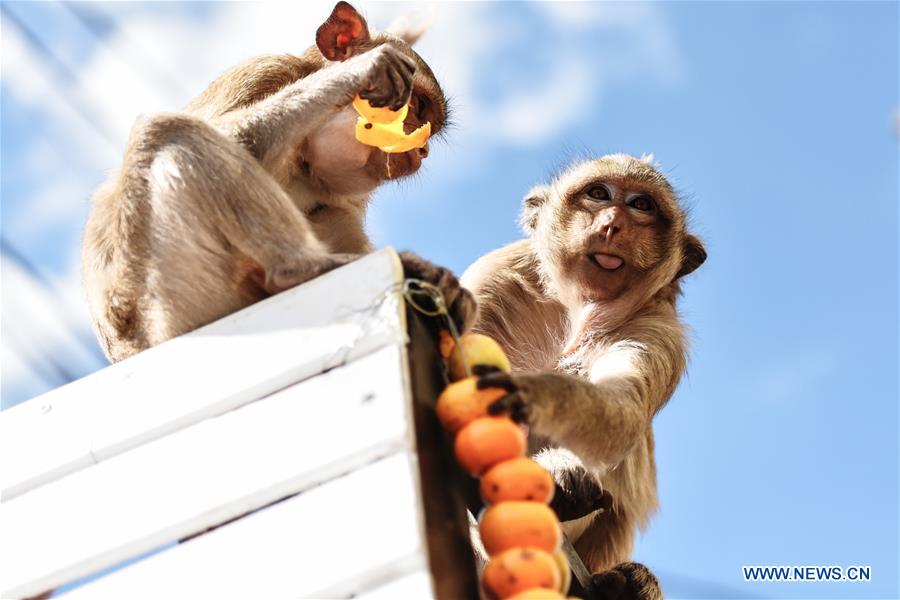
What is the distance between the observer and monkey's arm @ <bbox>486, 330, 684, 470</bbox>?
14.5ft

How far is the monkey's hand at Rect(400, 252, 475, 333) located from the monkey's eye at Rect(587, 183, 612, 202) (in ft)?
9.91

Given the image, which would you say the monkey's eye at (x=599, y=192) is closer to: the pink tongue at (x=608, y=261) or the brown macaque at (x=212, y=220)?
the pink tongue at (x=608, y=261)

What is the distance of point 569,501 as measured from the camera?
232 inches

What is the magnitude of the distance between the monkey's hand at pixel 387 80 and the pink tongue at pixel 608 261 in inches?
86.1

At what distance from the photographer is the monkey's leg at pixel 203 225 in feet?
15.2

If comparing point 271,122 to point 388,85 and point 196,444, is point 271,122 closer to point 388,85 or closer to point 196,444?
point 388,85

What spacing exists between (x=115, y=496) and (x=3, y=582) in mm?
513

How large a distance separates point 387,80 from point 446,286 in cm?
128

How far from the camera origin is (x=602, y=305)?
696 centimetres

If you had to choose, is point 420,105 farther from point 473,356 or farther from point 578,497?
point 473,356

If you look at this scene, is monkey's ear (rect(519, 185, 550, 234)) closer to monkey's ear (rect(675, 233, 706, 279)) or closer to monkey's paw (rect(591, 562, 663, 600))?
monkey's ear (rect(675, 233, 706, 279))

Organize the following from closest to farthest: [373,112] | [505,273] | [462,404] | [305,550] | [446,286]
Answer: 1. [305,550]
2. [462,404]
3. [446,286]
4. [373,112]
5. [505,273]

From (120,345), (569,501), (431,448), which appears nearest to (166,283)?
(120,345)

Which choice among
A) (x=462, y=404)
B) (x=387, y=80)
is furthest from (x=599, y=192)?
(x=462, y=404)
